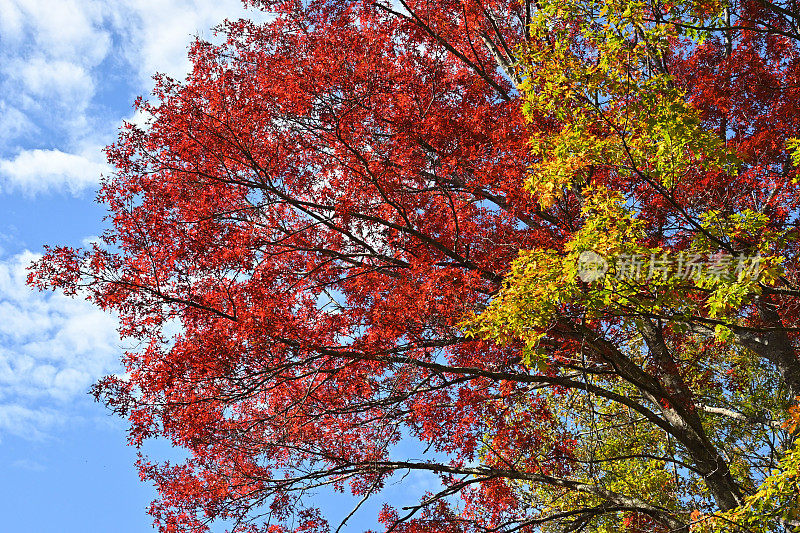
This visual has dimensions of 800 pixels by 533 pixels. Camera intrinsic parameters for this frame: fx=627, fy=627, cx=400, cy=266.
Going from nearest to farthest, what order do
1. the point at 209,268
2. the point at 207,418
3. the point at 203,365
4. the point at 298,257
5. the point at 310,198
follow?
the point at 203,365
the point at 207,418
the point at 209,268
the point at 310,198
the point at 298,257

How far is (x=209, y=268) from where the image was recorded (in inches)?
339

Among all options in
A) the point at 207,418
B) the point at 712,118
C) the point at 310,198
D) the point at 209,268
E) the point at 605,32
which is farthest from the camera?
the point at 712,118

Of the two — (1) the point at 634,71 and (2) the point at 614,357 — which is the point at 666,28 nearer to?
(1) the point at 634,71

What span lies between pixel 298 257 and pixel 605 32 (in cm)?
581

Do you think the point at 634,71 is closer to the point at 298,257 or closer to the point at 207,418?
the point at 298,257

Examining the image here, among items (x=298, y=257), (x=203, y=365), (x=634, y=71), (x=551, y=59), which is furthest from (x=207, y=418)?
(x=634, y=71)

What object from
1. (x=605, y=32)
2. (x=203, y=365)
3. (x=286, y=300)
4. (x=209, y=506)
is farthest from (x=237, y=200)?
(x=605, y=32)

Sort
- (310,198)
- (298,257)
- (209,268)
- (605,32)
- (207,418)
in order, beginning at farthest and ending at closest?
(298,257), (310,198), (209,268), (207,418), (605,32)

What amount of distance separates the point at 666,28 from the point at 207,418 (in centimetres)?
693

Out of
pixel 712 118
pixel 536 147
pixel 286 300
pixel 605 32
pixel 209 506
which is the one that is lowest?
pixel 209 506

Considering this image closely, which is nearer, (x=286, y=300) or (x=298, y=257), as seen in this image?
(x=286, y=300)

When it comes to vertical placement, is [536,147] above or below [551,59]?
below

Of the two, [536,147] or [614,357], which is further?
[614,357]

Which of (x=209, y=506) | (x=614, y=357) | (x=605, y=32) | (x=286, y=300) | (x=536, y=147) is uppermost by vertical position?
(x=286, y=300)
